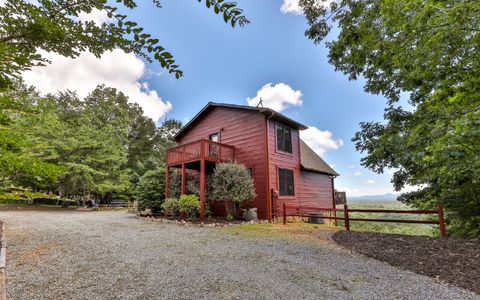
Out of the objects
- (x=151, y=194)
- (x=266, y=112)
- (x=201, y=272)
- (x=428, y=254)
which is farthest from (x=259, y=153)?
(x=201, y=272)

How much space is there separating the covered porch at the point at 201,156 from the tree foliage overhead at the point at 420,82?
625 centimetres

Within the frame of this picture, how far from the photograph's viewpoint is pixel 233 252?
5379 millimetres

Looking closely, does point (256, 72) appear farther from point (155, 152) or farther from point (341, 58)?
point (155, 152)

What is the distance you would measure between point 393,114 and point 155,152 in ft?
84.8

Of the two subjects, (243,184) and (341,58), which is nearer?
(341,58)

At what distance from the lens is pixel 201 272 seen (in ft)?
13.2

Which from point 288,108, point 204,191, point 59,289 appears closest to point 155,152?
point 288,108

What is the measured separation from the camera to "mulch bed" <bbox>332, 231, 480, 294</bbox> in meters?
4.02

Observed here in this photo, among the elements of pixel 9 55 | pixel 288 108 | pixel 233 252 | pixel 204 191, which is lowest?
pixel 233 252

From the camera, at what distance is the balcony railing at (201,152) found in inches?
438

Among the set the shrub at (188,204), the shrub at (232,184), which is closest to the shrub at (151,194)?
the shrub at (188,204)

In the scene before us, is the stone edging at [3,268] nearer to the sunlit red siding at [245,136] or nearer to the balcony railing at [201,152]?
the balcony railing at [201,152]

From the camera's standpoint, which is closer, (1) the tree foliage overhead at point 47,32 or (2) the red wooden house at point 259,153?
(1) the tree foliage overhead at point 47,32

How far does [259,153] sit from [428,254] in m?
7.72
